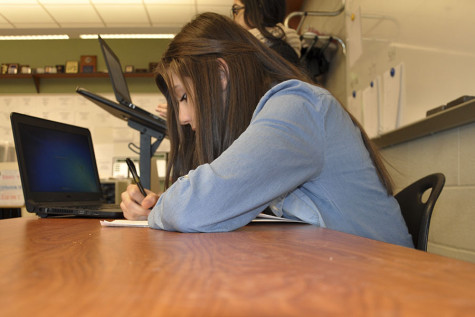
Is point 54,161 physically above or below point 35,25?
below

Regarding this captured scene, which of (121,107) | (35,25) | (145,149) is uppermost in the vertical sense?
(35,25)

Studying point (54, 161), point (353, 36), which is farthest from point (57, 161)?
point (353, 36)

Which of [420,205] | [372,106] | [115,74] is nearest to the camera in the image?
[420,205]

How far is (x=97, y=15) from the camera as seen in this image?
429 cm

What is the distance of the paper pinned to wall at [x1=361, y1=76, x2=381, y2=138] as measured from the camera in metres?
1.83

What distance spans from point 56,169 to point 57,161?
0.09 feet

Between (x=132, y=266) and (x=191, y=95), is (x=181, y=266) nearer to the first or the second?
(x=132, y=266)

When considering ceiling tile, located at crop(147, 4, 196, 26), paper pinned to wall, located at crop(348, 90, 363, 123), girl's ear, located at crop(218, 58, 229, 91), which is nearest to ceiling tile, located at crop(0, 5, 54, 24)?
ceiling tile, located at crop(147, 4, 196, 26)

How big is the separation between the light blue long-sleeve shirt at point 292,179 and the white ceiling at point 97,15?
12.3 feet

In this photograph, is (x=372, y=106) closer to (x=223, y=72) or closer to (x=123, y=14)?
(x=223, y=72)

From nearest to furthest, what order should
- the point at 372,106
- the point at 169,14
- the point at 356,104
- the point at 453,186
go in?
the point at 453,186
the point at 372,106
the point at 356,104
the point at 169,14

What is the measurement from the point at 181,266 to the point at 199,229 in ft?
0.98

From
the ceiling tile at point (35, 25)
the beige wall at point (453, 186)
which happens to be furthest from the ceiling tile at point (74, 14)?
the beige wall at point (453, 186)

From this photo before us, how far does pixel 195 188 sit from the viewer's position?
0.59m
